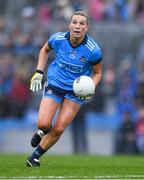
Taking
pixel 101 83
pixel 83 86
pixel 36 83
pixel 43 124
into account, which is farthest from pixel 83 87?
pixel 101 83

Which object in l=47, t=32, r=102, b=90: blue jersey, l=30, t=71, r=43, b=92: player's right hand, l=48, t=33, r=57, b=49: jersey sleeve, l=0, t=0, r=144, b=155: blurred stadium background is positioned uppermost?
l=48, t=33, r=57, b=49: jersey sleeve

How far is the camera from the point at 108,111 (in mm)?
22469

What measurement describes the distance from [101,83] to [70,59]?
33.7 feet

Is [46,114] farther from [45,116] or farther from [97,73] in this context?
[97,73]

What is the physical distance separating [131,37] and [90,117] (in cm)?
354

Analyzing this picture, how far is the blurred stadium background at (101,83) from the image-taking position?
72.2 ft

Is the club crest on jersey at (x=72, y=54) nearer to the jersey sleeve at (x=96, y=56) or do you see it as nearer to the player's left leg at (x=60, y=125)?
the jersey sleeve at (x=96, y=56)

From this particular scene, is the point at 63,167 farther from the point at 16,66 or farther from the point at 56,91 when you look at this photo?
the point at 16,66

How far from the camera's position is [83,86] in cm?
1255

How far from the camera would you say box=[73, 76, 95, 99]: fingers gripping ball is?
1258 centimetres

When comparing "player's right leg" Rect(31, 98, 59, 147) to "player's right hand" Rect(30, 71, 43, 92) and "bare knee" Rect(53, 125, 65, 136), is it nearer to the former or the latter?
"bare knee" Rect(53, 125, 65, 136)

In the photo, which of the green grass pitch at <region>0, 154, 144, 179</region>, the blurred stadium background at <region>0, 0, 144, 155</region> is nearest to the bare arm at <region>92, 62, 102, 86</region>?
the green grass pitch at <region>0, 154, 144, 179</region>

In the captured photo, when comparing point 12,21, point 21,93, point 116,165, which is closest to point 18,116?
→ point 21,93

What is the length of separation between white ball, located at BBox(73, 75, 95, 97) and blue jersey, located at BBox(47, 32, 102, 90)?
0.35 m
